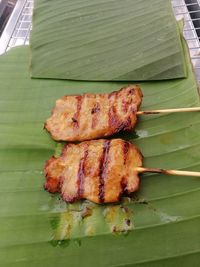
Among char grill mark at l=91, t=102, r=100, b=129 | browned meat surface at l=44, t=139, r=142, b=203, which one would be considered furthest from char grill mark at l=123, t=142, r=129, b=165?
char grill mark at l=91, t=102, r=100, b=129

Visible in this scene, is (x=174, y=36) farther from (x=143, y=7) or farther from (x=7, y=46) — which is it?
(x=7, y=46)

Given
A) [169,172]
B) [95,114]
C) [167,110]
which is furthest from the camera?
[95,114]

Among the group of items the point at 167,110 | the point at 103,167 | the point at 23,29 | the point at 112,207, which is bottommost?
the point at 112,207

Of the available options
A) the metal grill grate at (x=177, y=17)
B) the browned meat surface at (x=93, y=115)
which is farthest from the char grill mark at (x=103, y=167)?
the metal grill grate at (x=177, y=17)

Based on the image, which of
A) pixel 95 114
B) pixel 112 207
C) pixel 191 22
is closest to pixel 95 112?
pixel 95 114

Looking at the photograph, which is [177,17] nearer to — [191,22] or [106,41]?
[191,22]

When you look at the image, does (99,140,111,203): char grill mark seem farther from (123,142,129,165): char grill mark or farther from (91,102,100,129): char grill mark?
(91,102,100,129): char grill mark

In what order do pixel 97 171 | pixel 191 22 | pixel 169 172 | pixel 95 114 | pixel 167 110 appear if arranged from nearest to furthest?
1. pixel 169 172
2. pixel 97 171
3. pixel 167 110
4. pixel 95 114
5. pixel 191 22

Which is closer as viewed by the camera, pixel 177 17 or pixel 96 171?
pixel 96 171
